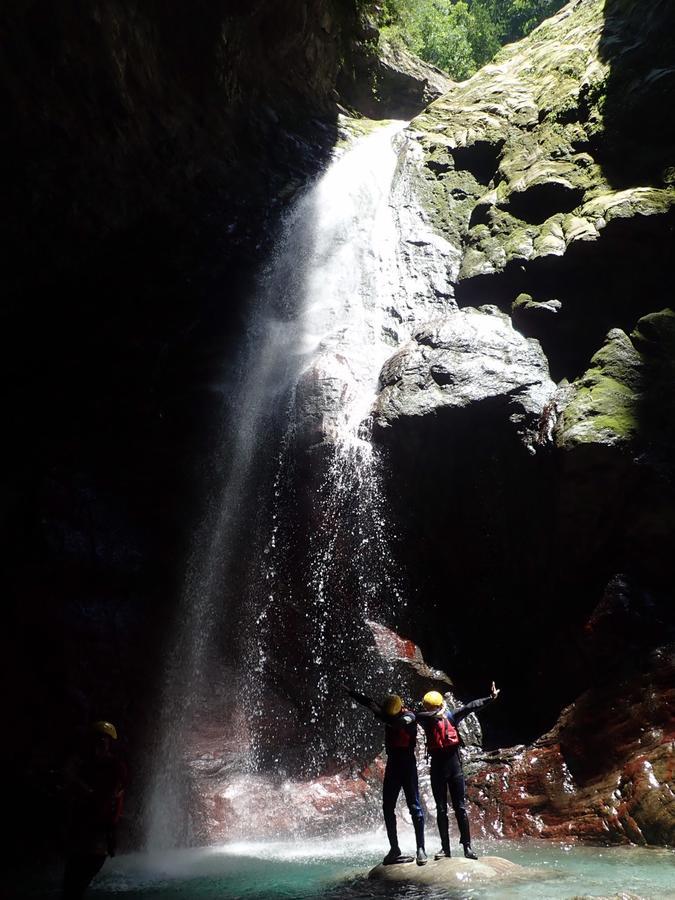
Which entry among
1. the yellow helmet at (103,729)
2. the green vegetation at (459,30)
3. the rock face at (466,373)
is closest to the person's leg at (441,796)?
the yellow helmet at (103,729)

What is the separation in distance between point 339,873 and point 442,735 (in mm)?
1636

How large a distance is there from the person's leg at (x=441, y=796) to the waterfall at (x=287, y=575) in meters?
3.22

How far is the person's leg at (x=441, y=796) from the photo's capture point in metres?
5.72

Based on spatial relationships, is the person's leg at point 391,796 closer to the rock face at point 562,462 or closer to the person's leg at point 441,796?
the person's leg at point 441,796

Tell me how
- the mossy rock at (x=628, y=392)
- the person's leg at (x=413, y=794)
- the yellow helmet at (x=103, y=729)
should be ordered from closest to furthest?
1. the yellow helmet at (x=103, y=729)
2. the person's leg at (x=413, y=794)
3. the mossy rock at (x=628, y=392)

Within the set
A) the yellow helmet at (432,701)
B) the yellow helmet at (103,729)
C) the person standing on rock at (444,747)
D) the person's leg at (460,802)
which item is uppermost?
the yellow helmet at (432,701)

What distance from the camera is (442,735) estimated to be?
5934mm

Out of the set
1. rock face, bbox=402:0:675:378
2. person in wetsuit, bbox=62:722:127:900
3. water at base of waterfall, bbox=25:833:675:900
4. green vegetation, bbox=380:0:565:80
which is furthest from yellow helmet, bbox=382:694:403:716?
green vegetation, bbox=380:0:565:80

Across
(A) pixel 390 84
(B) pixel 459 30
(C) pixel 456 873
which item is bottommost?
(C) pixel 456 873

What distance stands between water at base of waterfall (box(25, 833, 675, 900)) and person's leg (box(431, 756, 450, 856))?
28.1 inches

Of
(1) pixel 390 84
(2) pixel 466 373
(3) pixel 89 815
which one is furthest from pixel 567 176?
(3) pixel 89 815

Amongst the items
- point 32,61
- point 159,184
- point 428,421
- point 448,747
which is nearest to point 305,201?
point 159,184

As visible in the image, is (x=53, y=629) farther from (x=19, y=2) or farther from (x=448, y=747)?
(x=19, y=2)

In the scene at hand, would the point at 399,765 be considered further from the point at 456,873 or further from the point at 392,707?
the point at 456,873
